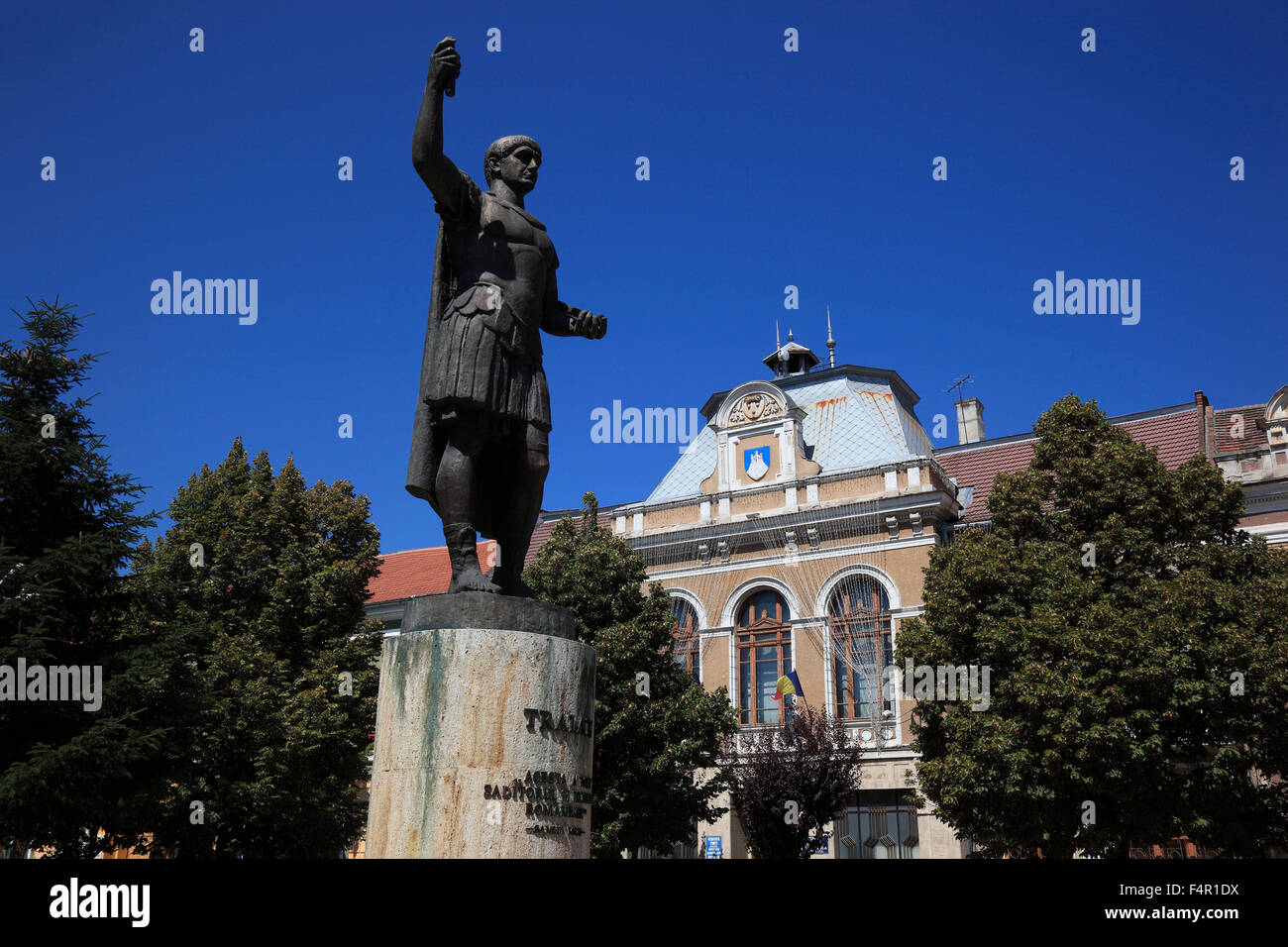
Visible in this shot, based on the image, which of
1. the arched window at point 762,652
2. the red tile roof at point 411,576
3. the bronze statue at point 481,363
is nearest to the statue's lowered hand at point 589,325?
the bronze statue at point 481,363

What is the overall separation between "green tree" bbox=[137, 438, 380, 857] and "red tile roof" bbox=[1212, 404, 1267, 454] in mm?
21693

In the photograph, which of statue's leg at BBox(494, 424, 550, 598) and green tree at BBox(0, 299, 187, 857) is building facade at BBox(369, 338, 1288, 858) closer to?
green tree at BBox(0, 299, 187, 857)

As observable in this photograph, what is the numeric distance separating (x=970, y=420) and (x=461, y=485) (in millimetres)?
31899

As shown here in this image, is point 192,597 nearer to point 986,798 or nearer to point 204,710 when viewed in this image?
point 204,710

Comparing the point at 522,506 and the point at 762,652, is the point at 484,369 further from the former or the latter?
the point at 762,652

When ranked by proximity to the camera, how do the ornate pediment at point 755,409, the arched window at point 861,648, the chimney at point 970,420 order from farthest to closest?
the chimney at point 970,420 → the ornate pediment at point 755,409 → the arched window at point 861,648

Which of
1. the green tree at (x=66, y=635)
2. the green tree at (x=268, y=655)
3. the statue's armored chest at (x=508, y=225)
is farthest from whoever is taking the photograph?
the green tree at (x=268, y=655)

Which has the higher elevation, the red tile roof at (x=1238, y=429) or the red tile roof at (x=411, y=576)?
the red tile roof at (x=1238, y=429)

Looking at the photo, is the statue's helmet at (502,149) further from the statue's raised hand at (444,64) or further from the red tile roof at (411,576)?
the red tile roof at (411,576)

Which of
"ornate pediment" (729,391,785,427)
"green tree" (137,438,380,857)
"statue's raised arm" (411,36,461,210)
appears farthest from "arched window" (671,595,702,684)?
"statue's raised arm" (411,36,461,210)

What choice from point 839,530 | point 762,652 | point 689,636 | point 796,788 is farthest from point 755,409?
point 796,788

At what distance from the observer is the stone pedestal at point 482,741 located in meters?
5.24

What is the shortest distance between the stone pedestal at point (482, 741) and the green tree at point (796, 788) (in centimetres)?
1819

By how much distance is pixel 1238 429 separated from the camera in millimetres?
27688
